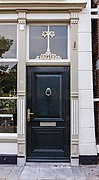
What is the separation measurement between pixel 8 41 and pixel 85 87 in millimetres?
2314

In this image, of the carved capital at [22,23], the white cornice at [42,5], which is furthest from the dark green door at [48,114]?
the white cornice at [42,5]

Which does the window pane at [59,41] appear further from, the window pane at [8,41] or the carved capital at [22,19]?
the window pane at [8,41]

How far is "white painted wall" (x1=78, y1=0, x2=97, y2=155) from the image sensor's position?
21.5 ft

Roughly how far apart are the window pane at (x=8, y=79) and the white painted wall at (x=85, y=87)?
5.46 ft

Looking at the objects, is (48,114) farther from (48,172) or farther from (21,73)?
(48,172)

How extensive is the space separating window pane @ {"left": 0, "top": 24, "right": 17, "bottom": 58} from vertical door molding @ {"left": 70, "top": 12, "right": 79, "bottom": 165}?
58.3 inches

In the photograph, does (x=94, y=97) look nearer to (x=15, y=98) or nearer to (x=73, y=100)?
(x=73, y=100)

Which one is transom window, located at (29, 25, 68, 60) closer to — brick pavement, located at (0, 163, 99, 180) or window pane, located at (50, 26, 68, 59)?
window pane, located at (50, 26, 68, 59)

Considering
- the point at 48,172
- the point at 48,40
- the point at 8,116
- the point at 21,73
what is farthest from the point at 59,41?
the point at 48,172

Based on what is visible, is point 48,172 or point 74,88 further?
point 74,88

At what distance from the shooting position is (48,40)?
6836mm

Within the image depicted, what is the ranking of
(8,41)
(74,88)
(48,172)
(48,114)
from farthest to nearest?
1. (8,41)
2. (48,114)
3. (74,88)
4. (48,172)

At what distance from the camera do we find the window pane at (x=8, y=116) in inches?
266

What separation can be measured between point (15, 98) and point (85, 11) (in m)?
2.85
